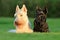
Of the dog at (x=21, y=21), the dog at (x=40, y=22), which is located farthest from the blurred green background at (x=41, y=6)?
the dog at (x=21, y=21)

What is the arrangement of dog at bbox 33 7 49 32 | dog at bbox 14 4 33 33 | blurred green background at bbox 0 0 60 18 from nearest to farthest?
dog at bbox 14 4 33 33 → dog at bbox 33 7 49 32 → blurred green background at bbox 0 0 60 18

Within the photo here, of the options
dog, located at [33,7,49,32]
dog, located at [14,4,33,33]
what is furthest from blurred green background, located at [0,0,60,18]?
dog, located at [14,4,33,33]

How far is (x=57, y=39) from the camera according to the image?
10305 mm

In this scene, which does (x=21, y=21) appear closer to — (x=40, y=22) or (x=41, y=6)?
(x=40, y=22)

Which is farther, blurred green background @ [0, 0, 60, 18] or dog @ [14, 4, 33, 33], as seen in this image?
blurred green background @ [0, 0, 60, 18]

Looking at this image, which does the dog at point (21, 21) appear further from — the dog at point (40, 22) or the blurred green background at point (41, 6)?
the blurred green background at point (41, 6)

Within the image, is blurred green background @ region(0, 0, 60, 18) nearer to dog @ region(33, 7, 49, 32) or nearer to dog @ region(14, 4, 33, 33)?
dog @ region(33, 7, 49, 32)

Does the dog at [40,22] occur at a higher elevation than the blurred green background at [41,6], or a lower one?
higher

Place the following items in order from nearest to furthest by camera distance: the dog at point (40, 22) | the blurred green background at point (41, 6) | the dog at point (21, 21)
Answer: the dog at point (21, 21) < the dog at point (40, 22) < the blurred green background at point (41, 6)

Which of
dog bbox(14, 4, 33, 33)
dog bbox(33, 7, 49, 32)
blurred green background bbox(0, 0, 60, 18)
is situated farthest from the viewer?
blurred green background bbox(0, 0, 60, 18)

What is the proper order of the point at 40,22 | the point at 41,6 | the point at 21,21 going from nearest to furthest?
the point at 21,21, the point at 40,22, the point at 41,6

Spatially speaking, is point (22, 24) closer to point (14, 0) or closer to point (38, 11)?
point (38, 11)

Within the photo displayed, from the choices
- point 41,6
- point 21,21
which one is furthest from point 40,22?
point 41,6

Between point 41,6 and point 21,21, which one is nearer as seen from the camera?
point 21,21
